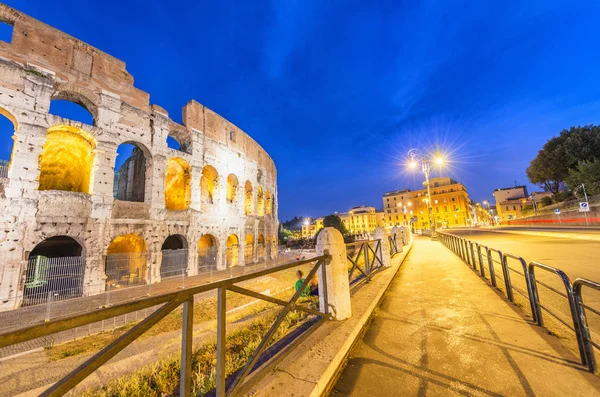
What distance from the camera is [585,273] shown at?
21.9ft

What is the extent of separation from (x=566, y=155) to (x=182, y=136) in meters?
45.3

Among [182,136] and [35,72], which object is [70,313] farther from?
[182,136]

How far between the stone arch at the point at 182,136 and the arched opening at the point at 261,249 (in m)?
11.1

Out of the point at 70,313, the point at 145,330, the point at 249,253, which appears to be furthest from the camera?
the point at 249,253

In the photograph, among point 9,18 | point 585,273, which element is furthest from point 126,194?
point 585,273

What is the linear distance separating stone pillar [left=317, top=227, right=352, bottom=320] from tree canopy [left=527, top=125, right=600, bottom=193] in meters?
38.6

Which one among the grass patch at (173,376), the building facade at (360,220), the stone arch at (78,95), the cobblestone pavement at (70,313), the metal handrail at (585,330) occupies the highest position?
the stone arch at (78,95)

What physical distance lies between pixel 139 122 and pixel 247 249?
13.7 metres

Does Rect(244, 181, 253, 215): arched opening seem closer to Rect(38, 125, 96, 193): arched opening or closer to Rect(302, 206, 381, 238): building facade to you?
Rect(38, 125, 96, 193): arched opening

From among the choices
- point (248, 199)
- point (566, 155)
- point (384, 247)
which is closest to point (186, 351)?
point (384, 247)

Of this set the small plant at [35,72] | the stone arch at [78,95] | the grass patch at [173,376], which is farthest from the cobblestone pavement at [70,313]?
the small plant at [35,72]

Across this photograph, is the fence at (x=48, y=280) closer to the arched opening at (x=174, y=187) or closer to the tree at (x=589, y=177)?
the arched opening at (x=174, y=187)

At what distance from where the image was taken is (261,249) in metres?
25.7

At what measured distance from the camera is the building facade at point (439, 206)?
76000 mm
